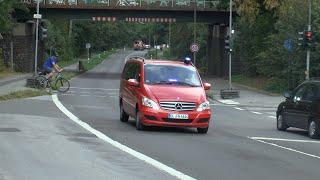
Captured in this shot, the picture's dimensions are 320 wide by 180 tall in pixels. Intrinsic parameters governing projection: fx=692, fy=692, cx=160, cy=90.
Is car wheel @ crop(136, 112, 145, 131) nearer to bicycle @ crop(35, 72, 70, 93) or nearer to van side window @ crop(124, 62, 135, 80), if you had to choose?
van side window @ crop(124, 62, 135, 80)

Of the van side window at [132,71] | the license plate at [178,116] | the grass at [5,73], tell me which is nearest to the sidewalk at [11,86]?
the grass at [5,73]

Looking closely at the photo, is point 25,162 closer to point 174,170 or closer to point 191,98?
point 174,170

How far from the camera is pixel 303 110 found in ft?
63.0

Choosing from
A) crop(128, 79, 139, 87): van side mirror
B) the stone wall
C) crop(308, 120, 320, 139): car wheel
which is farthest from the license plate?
the stone wall

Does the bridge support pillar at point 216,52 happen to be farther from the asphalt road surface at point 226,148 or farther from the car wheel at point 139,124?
the car wheel at point 139,124

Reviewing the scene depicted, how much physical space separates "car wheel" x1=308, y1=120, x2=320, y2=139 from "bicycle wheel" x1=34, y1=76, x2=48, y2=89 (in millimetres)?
19802

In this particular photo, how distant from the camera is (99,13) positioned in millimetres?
65250

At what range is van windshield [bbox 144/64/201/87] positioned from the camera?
18219mm

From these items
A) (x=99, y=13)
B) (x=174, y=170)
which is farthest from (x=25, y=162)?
(x=99, y=13)

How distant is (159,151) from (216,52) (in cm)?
5615

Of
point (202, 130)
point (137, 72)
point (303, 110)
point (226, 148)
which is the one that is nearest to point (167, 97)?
point (202, 130)

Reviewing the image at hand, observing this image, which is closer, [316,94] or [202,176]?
[202,176]

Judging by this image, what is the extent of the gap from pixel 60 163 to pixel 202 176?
2.36 m

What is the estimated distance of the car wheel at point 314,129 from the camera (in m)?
18.2
